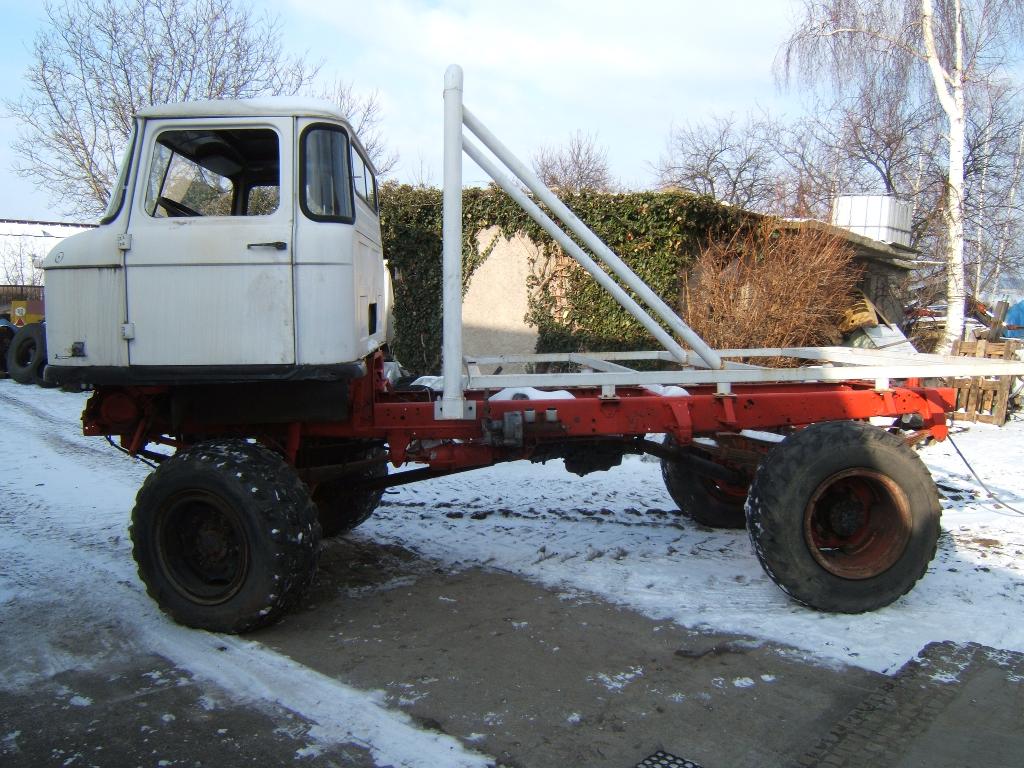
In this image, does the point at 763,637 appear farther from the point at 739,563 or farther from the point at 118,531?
the point at 118,531

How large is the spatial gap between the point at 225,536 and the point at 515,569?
1848mm

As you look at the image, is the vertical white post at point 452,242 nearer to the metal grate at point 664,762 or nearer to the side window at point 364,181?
the side window at point 364,181

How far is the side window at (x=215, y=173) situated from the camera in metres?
4.25

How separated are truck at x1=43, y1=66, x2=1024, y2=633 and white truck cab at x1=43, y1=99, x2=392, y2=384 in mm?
10

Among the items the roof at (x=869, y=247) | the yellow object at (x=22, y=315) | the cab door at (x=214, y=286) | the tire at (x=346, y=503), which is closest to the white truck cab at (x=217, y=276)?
the cab door at (x=214, y=286)

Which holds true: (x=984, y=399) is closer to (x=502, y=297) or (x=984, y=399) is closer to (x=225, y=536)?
(x=502, y=297)

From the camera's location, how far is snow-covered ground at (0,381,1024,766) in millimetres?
3748

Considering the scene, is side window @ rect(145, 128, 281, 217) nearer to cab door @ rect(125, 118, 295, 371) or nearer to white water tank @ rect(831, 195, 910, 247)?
cab door @ rect(125, 118, 295, 371)

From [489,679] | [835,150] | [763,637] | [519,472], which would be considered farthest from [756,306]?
[835,150]

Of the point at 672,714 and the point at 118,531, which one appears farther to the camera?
the point at 118,531

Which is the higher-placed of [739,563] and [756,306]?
[756,306]

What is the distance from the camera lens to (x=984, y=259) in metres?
23.8

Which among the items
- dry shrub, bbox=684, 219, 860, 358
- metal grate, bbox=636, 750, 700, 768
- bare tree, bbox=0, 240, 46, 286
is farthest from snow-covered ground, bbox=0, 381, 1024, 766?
bare tree, bbox=0, 240, 46, 286

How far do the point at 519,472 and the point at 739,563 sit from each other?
10.5 ft
